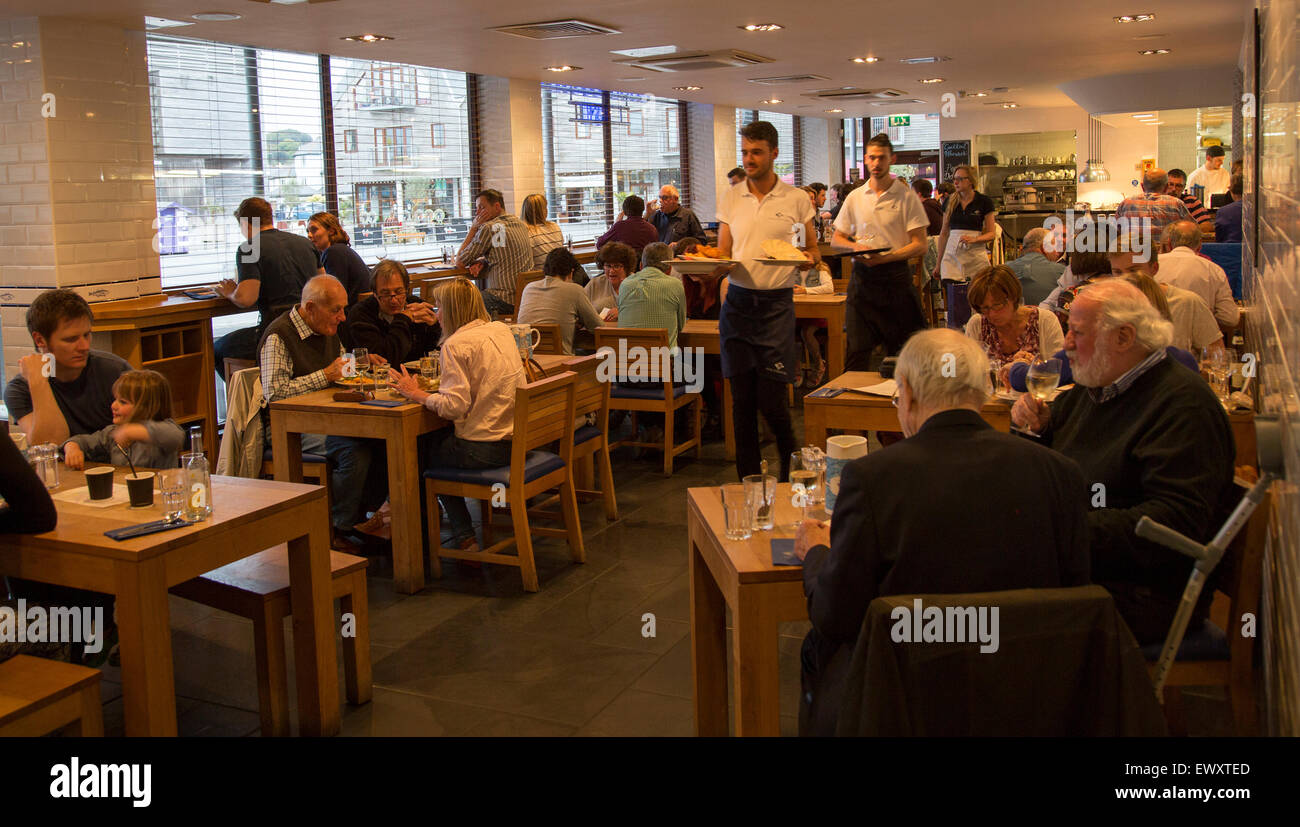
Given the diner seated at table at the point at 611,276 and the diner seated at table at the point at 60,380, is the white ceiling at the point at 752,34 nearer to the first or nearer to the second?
the diner seated at table at the point at 611,276

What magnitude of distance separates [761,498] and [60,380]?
8.77 feet

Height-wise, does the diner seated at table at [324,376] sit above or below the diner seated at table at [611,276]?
below

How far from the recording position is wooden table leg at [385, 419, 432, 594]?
4.48m

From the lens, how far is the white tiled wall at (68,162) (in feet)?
21.3

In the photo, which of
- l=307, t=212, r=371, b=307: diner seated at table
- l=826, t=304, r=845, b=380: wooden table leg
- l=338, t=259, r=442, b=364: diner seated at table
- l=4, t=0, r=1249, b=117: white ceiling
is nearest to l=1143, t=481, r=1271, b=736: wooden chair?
l=338, t=259, r=442, b=364: diner seated at table

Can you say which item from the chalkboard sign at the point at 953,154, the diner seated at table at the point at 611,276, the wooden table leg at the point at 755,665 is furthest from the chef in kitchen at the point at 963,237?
the chalkboard sign at the point at 953,154

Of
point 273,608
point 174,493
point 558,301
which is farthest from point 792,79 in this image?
point 174,493

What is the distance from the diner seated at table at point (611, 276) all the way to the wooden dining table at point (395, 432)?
9.02 ft

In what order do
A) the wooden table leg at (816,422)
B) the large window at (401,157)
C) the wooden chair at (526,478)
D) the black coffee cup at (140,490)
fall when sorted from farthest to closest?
1. the large window at (401,157)
2. the wooden chair at (526,478)
3. the wooden table leg at (816,422)
4. the black coffee cup at (140,490)

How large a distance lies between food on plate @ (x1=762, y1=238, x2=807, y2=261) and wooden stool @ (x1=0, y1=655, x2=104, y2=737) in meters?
3.23

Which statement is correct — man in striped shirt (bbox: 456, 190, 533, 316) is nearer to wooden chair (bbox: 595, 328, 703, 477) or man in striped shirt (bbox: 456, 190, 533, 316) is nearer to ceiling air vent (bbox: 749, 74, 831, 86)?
wooden chair (bbox: 595, 328, 703, 477)

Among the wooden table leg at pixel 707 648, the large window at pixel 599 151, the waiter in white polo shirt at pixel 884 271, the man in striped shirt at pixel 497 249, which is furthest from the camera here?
the large window at pixel 599 151
